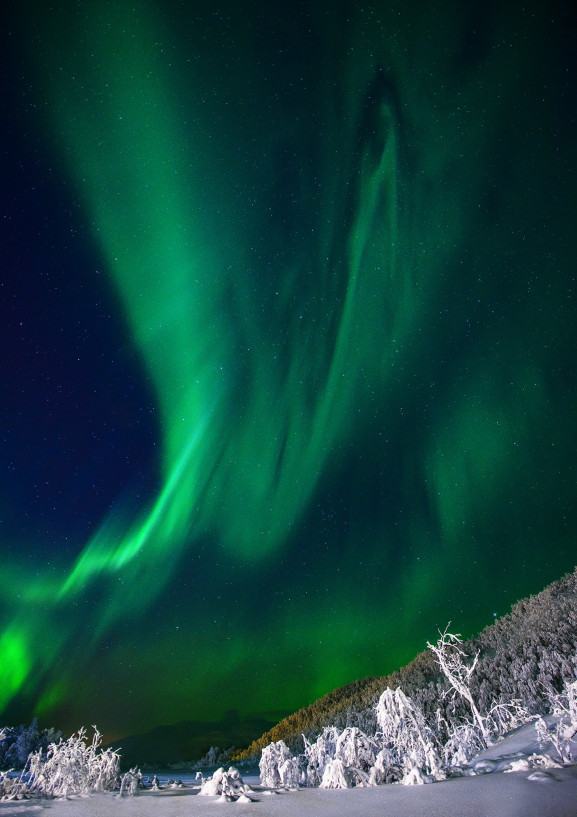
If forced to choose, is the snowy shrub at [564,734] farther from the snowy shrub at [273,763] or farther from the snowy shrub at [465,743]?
the snowy shrub at [273,763]

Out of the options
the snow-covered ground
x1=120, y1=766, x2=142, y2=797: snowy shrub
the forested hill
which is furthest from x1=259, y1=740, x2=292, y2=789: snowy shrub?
the forested hill

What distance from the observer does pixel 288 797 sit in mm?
13117

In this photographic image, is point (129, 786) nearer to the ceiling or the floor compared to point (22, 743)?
nearer to the floor

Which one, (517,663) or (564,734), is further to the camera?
(517,663)

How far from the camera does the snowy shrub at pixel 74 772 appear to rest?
1555 cm

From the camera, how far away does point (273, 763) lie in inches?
787

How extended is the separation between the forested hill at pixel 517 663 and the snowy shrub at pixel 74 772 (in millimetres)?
19697

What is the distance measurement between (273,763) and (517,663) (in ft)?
136

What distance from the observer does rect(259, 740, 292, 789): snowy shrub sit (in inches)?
705

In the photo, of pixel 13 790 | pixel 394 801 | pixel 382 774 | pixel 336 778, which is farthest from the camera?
pixel 13 790

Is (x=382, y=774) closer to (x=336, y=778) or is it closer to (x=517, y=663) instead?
(x=336, y=778)

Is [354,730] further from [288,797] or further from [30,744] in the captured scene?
[30,744]

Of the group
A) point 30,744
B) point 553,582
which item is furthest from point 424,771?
point 30,744

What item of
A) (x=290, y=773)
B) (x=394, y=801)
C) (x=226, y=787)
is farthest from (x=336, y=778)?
(x=290, y=773)
